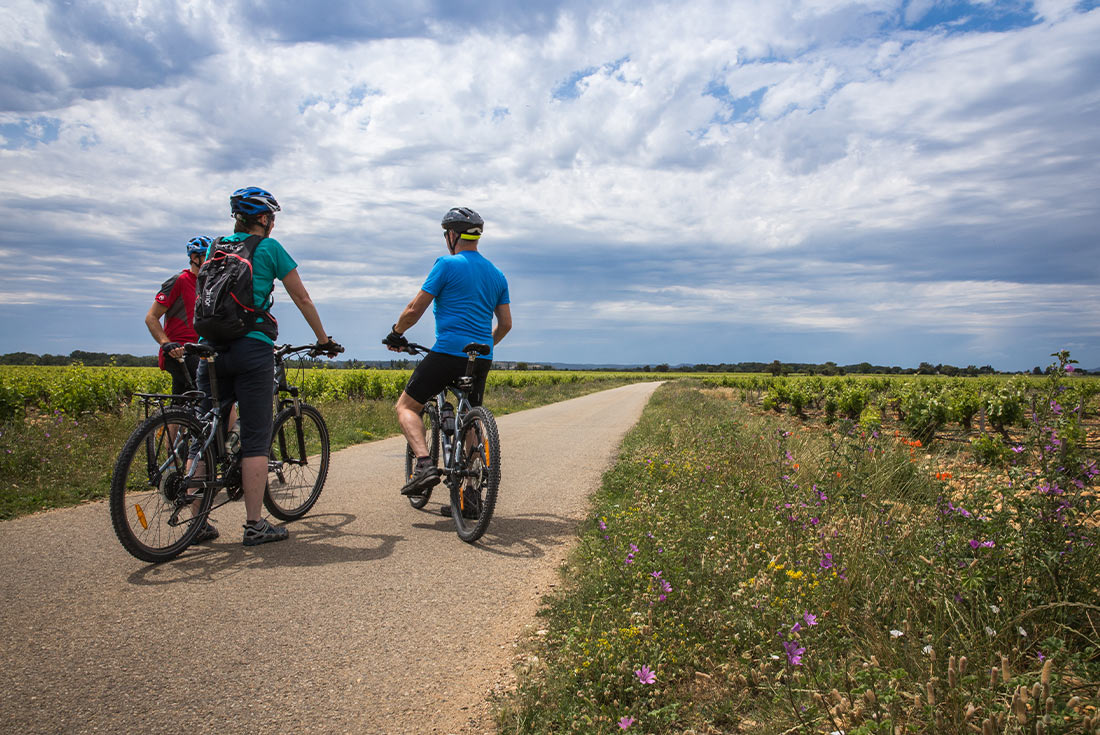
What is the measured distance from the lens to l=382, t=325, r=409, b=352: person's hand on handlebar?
481cm

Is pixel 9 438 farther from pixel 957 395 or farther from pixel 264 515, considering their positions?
pixel 957 395

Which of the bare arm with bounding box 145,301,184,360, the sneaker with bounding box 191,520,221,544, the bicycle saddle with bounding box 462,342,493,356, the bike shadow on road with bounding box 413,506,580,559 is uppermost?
the bare arm with bounding box 145,301,184,360

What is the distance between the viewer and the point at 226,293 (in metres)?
3.80

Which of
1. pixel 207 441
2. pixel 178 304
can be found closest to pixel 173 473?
pixel 207 441

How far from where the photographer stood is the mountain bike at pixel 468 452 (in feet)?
13.9

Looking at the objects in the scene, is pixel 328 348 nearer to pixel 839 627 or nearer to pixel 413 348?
pixel 413 348

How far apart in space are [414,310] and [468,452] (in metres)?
1.12

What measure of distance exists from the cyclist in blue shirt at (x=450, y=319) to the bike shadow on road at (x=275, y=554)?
577 mm

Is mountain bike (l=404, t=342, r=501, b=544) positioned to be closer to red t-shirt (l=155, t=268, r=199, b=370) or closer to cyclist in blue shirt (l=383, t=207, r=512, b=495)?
cyclist in blue shirt (l=383, t=207, r=512, b=495)

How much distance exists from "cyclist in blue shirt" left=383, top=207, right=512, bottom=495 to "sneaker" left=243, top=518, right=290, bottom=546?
35.2 inches

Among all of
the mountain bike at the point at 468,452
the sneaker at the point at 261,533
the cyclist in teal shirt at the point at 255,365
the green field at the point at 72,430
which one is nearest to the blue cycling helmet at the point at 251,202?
the cyclist in teal shirt at the point at 255,365

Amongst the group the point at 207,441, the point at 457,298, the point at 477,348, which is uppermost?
the point at 457,298

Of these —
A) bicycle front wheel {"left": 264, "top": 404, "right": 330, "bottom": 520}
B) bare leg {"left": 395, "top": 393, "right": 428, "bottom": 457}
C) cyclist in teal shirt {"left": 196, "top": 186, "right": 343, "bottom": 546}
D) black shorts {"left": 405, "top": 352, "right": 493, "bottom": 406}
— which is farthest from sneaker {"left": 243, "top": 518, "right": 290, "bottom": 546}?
black shorts {"left": 405, "top": 352, "right": 493, "bottom": 406}

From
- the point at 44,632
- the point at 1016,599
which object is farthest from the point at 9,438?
the point at 1016,599
